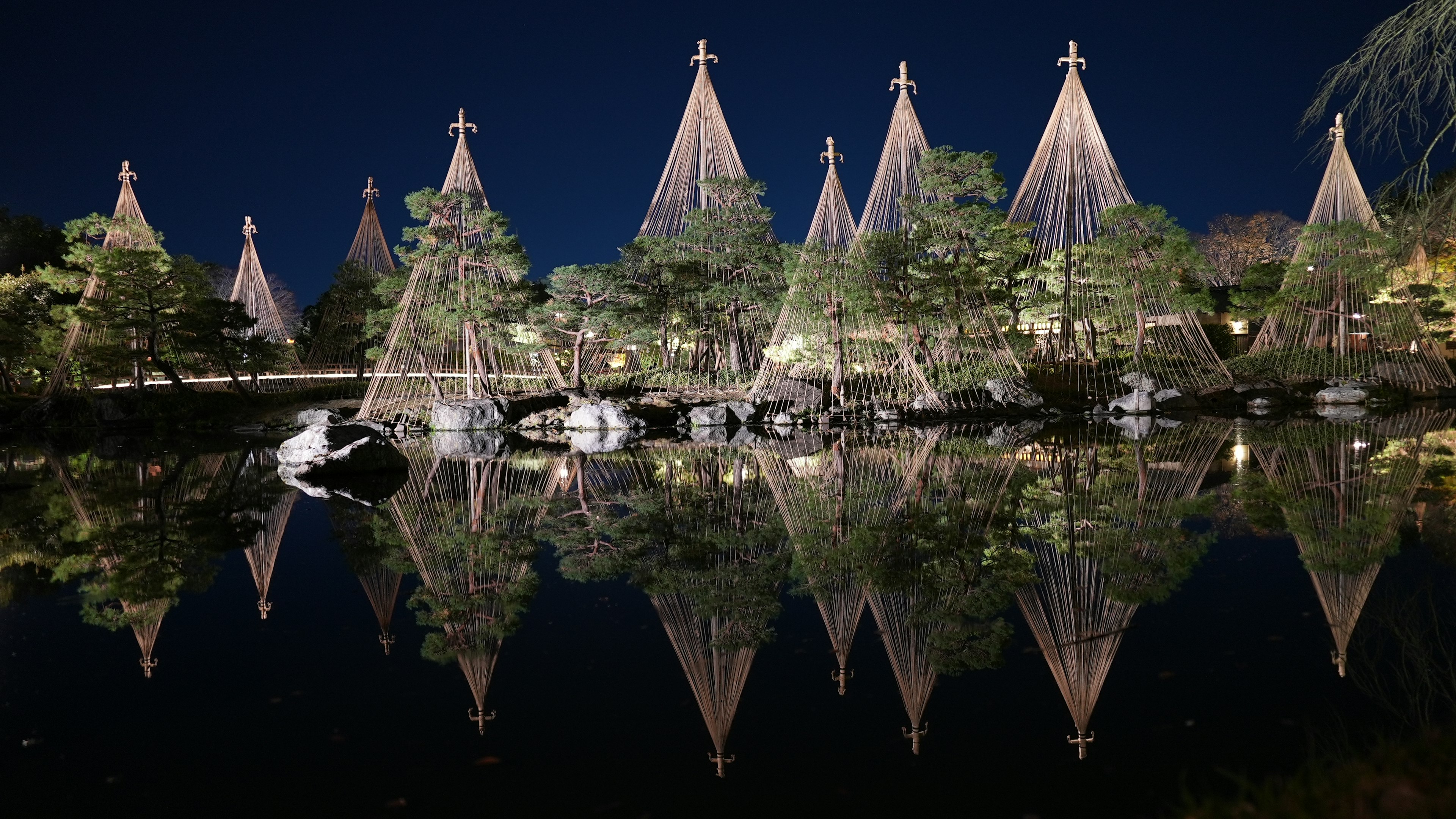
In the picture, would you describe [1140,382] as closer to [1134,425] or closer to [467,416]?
[1134,425]

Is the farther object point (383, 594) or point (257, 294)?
point (257, 294)

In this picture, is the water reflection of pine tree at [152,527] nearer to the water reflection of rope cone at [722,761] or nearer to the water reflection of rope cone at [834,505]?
the water reflection of rope cone at [722,761]

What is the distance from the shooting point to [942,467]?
10.9m

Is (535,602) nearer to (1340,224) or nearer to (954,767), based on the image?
(954,767)

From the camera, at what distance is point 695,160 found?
23.8m

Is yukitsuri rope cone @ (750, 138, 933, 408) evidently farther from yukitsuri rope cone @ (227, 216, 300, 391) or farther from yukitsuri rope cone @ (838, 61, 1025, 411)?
yukitsuri rope cone @ (227, 216, 300, 391)

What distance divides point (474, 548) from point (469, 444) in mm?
10867

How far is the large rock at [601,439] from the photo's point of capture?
15.6 meters

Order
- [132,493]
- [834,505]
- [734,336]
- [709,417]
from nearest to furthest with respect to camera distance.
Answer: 1. [834,505]
2. [132,493]
3. [709,417]
4. [734,336]

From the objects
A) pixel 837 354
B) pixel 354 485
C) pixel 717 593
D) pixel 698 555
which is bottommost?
pixel 717 593

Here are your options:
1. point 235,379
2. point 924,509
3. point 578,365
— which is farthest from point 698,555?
point 235,379

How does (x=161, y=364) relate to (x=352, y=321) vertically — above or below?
below

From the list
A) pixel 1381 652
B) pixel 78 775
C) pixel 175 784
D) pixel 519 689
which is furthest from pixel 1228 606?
pixel 78 775

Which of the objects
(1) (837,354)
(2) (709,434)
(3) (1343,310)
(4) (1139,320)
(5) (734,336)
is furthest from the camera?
(3) (1343,310)
